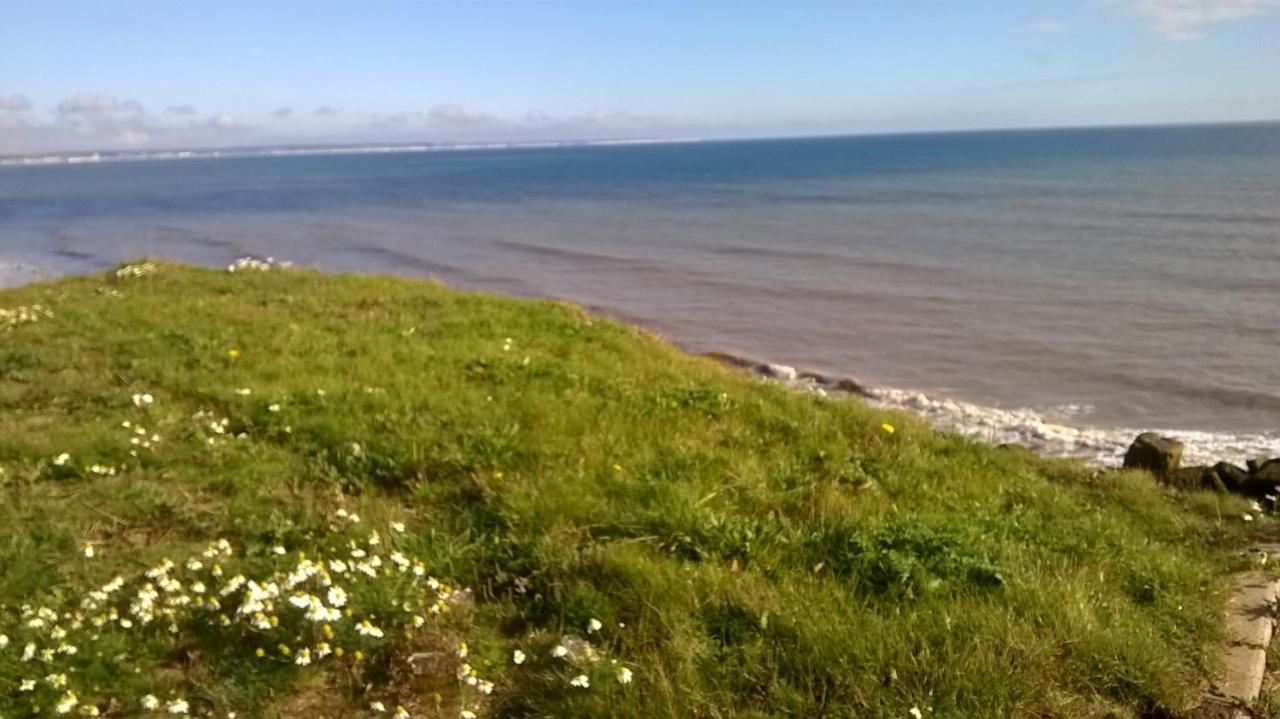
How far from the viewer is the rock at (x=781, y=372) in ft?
52.3

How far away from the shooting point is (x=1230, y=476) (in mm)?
7555

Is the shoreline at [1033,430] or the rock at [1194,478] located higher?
the rock at [1194,478]

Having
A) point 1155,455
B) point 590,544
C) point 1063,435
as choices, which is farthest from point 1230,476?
point 590,544

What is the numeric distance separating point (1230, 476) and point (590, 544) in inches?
214

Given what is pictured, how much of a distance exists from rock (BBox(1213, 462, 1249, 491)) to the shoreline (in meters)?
2.06

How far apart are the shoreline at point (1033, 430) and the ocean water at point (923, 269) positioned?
0.20 ft

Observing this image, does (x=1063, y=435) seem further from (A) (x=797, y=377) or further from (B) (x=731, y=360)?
(B) (x=731, y=360)

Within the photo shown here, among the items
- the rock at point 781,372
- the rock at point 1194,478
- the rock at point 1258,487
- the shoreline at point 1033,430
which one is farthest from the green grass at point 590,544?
the rock at point 781,372

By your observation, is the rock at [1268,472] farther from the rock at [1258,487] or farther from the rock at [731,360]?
the rock at [731,360]

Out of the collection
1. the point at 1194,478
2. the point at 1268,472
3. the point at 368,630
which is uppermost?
the point at 368,630

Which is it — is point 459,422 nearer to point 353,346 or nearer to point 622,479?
point 622,479

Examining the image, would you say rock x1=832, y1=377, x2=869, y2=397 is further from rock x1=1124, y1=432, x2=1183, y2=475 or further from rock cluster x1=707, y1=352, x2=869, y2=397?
rock x1=1124, y1=432, x2=1183, y2=475

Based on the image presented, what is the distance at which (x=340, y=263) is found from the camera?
3145 centimetres

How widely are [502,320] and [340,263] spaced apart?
21.4 m
